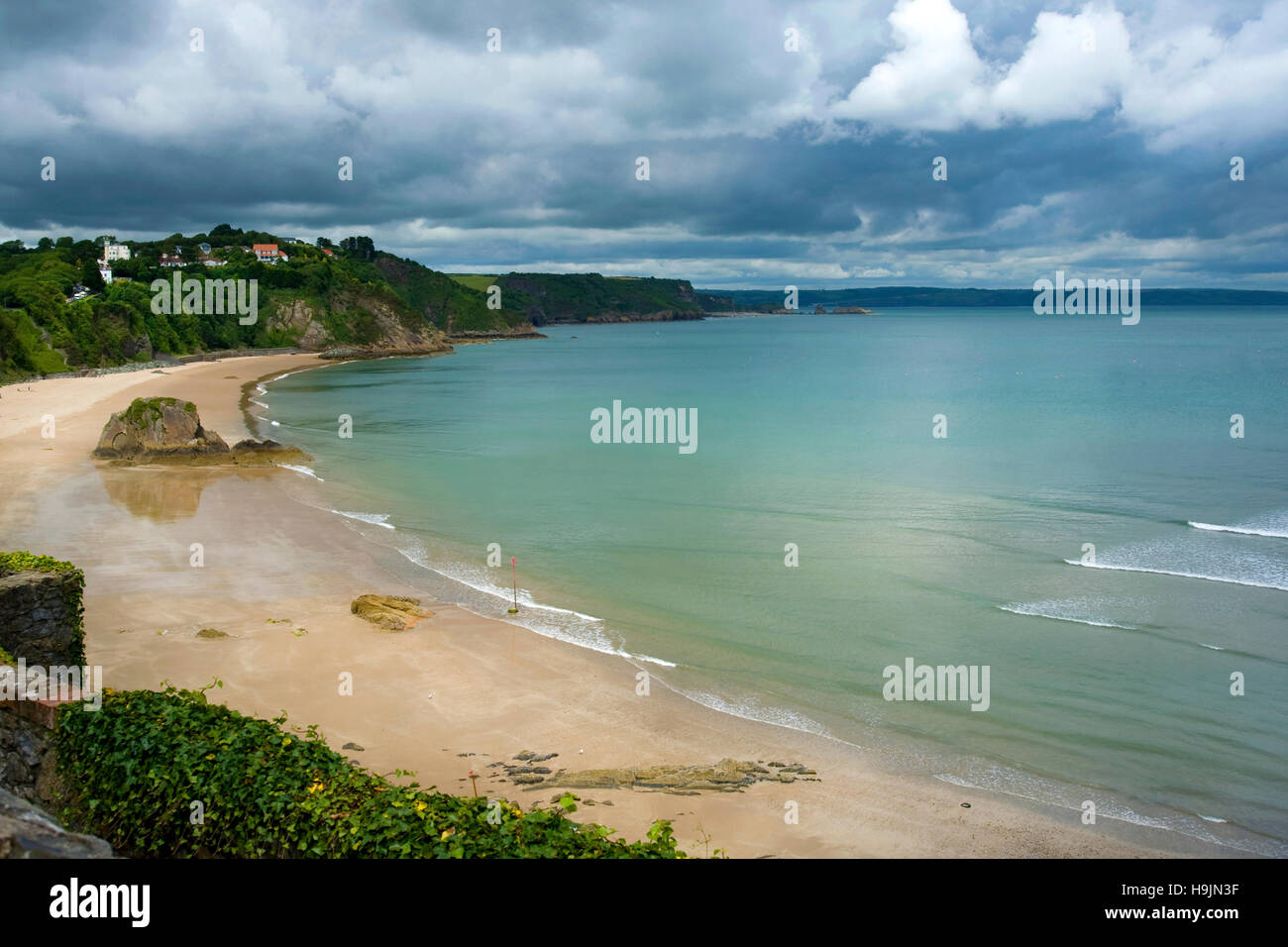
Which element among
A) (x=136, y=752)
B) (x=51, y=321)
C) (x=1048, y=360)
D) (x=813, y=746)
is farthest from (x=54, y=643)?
(x=1048, y=360)

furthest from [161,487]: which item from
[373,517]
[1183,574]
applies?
[1183,574]

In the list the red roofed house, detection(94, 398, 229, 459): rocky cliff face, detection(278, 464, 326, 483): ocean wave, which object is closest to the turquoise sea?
detection(278, 464, 326, 483): ocean wave

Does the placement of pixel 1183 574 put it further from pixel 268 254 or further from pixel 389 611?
pixel 268 254

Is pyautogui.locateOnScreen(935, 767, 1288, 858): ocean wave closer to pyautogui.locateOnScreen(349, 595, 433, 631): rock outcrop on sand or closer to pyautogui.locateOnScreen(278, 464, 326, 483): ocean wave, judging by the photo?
pyautogui.locateOnScreen(349, 595, 433, 631): rock outcrop on sand

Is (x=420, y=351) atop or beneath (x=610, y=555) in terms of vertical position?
atop

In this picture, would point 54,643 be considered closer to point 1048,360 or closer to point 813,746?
point 813,746

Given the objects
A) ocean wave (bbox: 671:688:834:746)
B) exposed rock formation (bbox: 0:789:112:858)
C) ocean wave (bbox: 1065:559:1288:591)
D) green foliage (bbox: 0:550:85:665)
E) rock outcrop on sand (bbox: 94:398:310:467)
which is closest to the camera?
exposed rock formation (bbox: 0:789:112:858)
